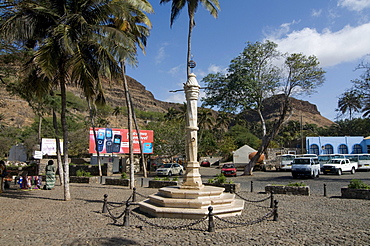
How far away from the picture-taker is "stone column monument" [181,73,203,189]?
1023 cm

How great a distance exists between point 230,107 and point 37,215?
66.2ft

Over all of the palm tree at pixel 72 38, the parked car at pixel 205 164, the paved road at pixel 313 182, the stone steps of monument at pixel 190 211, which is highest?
the palm tree at pixel 72 38

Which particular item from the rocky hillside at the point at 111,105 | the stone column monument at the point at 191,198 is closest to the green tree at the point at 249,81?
the rocky hillside at the point at 111,105

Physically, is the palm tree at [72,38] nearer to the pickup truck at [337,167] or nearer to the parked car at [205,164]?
the pickup truck at [337,167]

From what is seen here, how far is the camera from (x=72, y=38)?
1191 cm

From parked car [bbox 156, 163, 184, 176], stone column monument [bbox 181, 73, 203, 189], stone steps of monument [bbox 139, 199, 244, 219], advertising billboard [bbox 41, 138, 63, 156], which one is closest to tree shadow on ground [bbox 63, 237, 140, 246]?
stone steps of monument [bbox 139, 199, 244, 219]

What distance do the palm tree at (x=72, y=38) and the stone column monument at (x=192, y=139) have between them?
347 cm

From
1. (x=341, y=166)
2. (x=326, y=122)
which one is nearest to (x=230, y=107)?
(x=341, y=166)

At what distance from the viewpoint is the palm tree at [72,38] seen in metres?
11.4

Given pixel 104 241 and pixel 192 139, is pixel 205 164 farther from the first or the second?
pixel 104 241

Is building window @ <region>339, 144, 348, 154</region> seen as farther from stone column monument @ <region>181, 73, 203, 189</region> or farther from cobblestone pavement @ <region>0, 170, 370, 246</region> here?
stone column monument @ <region>181, 73, 203, 189</region>

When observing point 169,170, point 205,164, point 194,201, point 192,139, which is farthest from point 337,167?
point 205,164

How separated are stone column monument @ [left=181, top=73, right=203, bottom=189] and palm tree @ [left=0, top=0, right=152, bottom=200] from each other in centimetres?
347

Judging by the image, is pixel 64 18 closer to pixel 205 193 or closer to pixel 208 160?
pixel 205 193
